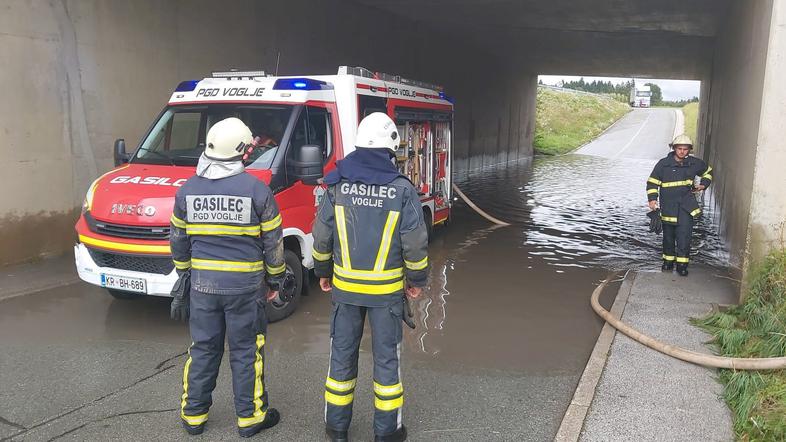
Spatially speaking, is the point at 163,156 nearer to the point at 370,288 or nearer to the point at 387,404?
the point at 370,288

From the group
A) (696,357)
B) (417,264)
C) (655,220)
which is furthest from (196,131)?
(655,220)

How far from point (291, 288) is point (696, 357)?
11.4ft

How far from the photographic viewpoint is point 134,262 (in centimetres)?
543

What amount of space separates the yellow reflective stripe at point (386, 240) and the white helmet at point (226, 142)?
0.99m

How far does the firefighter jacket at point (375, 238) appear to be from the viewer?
343 cm

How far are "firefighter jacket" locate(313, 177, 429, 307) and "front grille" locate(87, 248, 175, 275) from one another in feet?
7.79

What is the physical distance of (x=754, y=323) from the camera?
5223 mm

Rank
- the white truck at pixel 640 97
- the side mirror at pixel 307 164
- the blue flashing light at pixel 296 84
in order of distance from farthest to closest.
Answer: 1. the white truck at pixel 640 97
2. the blue flashing light at pixel 296 84
3. the side mirror at pixel 307 164

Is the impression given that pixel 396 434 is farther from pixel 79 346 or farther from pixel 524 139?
pixel 524 139

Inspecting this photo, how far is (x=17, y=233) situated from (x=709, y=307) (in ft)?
26.1

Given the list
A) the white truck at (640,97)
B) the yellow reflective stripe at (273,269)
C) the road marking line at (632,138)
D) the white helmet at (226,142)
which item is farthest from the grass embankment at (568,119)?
the white helmet at (226,142)

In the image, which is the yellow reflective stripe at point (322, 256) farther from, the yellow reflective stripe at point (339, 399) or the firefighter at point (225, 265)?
the yellow reflective stripe at point (339, 399)

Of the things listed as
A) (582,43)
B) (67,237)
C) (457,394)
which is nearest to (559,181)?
(582,43)

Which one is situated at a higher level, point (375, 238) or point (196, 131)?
point (196, 131)
